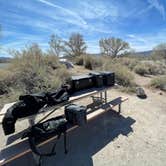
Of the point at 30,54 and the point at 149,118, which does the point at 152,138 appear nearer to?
the point at 149,118

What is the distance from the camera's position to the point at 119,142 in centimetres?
279

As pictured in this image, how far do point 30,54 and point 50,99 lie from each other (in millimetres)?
4637

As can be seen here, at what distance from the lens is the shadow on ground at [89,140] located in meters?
2.39

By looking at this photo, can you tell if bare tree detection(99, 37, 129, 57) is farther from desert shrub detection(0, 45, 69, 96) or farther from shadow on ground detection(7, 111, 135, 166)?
shadow on ground detection(7, 111, 135, 166)

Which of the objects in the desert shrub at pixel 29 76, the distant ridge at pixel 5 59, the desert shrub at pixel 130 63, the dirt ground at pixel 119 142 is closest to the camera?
the dirt ground at pixel 119 142

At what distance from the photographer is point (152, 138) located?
290cm

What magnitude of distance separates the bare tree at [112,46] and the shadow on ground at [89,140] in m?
26.1

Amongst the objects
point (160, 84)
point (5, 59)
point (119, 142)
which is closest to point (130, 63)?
point (160, 84)

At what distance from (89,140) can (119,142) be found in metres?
0.55

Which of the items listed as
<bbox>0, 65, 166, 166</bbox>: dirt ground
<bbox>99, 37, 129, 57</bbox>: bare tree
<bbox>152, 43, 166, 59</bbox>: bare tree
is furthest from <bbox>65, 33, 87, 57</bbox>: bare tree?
<bbox>0, 65, 166, 166</bbox>: dirt ground

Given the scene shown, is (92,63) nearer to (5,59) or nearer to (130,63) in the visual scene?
(130,63)

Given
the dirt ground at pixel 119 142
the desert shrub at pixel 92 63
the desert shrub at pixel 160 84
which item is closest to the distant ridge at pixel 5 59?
the dirt ground at pixel 119 142

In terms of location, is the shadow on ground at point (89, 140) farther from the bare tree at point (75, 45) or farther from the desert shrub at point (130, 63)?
the bare tree at point (75, 45)

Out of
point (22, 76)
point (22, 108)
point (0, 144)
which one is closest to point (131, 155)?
point (22, 108)
